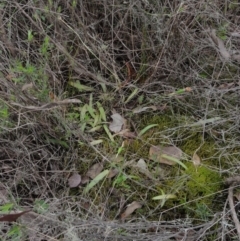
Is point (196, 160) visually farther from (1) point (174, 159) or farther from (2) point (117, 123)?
(2) point (117, 123)

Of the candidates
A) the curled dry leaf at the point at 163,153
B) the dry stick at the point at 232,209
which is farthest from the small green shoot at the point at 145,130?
the dry stick at the point at 232,209

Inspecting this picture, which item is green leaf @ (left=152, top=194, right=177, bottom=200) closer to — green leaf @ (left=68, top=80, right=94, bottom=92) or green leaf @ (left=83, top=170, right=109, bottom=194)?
green leaf @ (left=83, top=170, right=109, bottom=194)

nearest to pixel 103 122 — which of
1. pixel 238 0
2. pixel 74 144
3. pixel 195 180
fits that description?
pixel 74 144

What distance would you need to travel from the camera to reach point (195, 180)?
1.71m

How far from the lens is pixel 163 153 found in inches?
70.2

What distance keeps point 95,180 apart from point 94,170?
0.20 ft

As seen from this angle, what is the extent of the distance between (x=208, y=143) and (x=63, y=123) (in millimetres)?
544

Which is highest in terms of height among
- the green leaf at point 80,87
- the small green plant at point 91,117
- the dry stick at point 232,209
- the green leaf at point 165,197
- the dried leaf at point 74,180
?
the green leaf at point 80,87

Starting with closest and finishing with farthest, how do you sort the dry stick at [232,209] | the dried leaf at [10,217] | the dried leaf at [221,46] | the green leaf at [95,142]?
the dried leaf at [10,217] → the dry stick at [232,209] → the green leaf at [95,142] → the dried leaf at [221,46]

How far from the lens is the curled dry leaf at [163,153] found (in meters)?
1.76

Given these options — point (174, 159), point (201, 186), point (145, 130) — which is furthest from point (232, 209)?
point (145, 130)

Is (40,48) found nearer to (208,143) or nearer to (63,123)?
(63,123)

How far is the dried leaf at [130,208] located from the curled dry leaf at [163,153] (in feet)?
0.60

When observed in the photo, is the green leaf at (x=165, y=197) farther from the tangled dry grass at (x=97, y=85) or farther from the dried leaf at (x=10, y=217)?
the dried leaf at (x=10, y=217)
